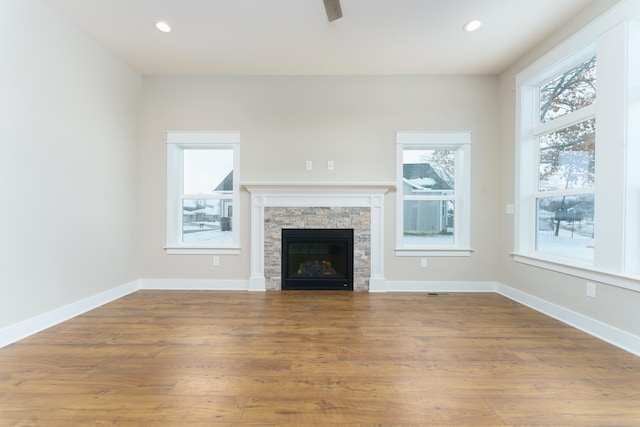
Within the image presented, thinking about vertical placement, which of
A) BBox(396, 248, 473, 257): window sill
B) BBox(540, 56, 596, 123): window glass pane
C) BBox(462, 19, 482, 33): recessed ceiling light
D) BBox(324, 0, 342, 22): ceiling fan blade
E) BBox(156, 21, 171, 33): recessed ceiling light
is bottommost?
BBox(396, 248, 473, 257): window sill

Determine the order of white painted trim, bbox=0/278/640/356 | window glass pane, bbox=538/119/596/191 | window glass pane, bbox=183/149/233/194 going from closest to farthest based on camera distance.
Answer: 1. white painted trim, bbox=0/278/640/356
2. window glass pane, bbox=538/119/596/191
3. window glass pane, bbox=183/149/233/194

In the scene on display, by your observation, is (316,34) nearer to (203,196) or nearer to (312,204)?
(312,204)

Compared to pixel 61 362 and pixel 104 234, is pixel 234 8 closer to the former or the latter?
pixel 104 234

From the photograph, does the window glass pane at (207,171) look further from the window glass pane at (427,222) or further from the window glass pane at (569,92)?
the window glass pane at (569,92)

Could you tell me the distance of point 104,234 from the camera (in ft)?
11.0

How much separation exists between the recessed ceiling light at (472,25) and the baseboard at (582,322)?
115 inches

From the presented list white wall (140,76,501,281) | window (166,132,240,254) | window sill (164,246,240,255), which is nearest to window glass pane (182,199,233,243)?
window (166,132,240,254)

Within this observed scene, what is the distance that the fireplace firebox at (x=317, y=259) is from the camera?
397cm

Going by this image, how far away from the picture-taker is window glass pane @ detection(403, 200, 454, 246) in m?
4.07

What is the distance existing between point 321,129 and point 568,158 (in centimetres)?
277

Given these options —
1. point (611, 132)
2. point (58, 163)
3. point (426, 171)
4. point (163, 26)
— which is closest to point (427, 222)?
point (426, 171)

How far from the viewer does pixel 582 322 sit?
266cm

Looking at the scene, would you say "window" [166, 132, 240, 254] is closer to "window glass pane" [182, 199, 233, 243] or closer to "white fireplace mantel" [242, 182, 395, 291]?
"window glass pane" [182, 199, 233, 243]

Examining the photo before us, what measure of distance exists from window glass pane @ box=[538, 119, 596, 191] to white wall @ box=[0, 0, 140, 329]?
495 centimetres
